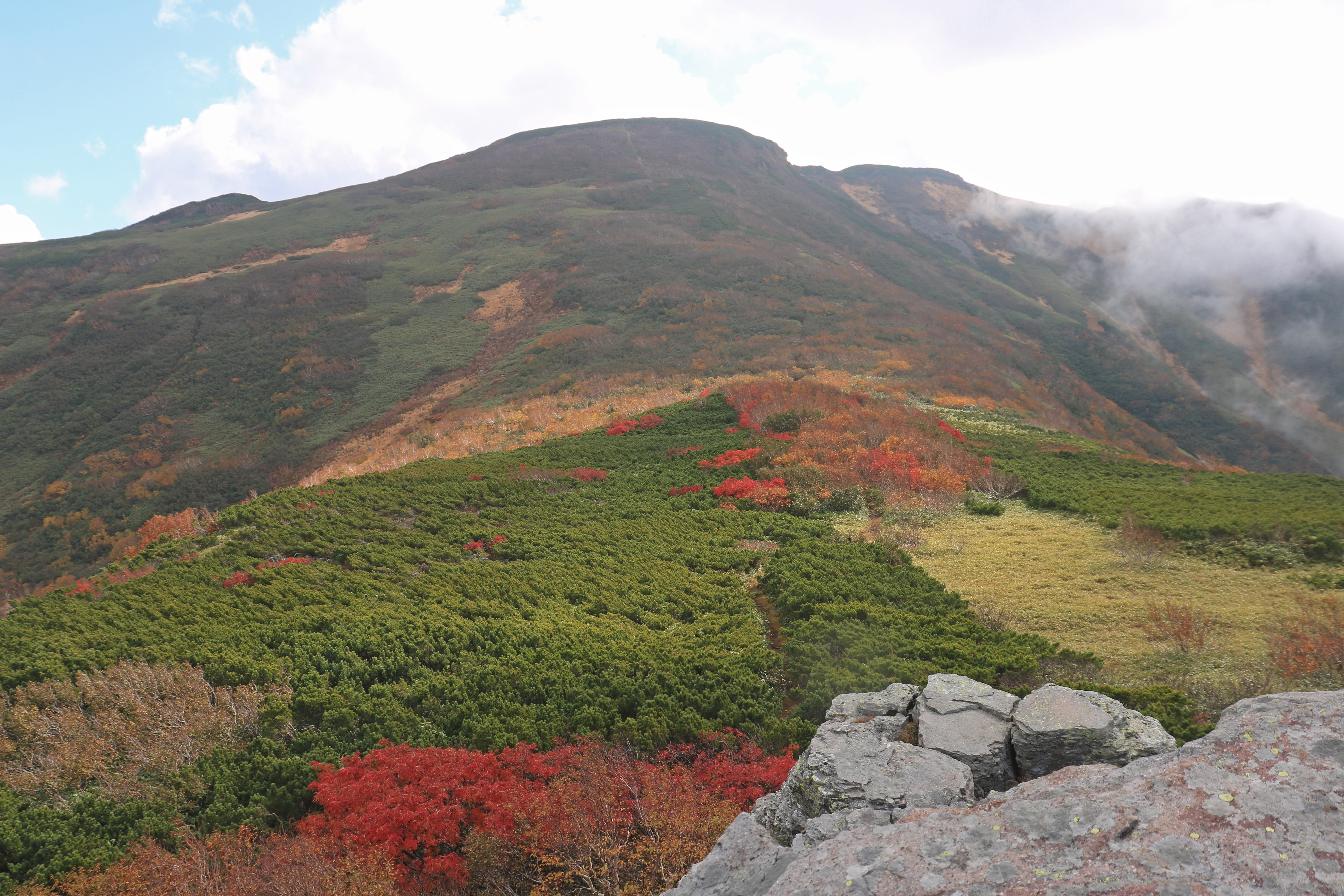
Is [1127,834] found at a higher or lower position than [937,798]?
higher

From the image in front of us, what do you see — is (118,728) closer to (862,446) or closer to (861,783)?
(861,783)

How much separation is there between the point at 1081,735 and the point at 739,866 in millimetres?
3174

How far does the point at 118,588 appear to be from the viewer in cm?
1065

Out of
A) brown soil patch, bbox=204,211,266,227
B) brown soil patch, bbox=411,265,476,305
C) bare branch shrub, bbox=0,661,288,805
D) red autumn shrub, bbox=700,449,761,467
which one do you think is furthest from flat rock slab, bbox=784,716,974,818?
brown soil patch, bbox=204,211,266,227

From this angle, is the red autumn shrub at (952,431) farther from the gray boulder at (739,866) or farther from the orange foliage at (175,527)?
the orange foliage at (175,527)

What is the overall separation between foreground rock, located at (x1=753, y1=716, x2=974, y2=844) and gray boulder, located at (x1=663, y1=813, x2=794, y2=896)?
0.37 metres

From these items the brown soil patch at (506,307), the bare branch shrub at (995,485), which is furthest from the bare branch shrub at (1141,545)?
the brown soil patch at (506,307)

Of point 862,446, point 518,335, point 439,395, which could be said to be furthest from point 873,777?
point 518,335

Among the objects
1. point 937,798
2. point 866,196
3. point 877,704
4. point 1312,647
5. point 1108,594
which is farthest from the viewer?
point 866,196

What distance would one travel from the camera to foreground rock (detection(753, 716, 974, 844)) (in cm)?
506

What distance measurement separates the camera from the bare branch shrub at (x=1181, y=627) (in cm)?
806

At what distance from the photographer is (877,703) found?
6.60 metres

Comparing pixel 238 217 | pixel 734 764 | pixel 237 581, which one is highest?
pixel 238 217

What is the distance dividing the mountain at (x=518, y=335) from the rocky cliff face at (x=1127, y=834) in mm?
22068
